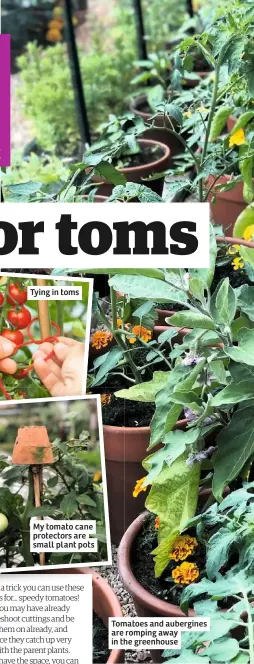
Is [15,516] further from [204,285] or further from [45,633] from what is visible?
[204,285]

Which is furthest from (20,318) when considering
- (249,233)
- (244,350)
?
(249,233)

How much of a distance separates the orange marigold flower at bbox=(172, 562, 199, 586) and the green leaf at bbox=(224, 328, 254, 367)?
0.27 metres

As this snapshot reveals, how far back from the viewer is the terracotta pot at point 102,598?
996 mm

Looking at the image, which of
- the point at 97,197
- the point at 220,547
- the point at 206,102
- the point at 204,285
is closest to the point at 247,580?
the point at 220,547

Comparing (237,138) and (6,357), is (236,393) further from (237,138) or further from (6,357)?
(237,138)

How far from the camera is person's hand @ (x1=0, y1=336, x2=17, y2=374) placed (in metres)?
0.98

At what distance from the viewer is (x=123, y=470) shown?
106 centimetres

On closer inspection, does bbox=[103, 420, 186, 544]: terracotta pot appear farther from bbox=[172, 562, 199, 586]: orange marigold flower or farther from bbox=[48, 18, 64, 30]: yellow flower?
bbox=[48, 18, 64, 30]: yellow flower

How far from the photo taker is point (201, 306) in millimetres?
1099

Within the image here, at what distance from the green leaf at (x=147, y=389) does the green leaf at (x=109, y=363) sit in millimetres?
37

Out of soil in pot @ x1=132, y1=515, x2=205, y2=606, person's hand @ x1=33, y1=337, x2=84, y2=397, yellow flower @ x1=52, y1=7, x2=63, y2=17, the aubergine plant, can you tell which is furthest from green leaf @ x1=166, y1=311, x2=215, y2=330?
yellow flower @ x1=52, y1=7, x2=63, y2=17

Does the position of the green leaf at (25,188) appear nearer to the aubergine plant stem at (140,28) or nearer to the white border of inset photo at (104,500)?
the white border of inset photo at (104,500)

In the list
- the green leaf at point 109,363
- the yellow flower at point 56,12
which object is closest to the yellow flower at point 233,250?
the green leaf at point 109,363

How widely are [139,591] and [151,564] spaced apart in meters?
0.09
